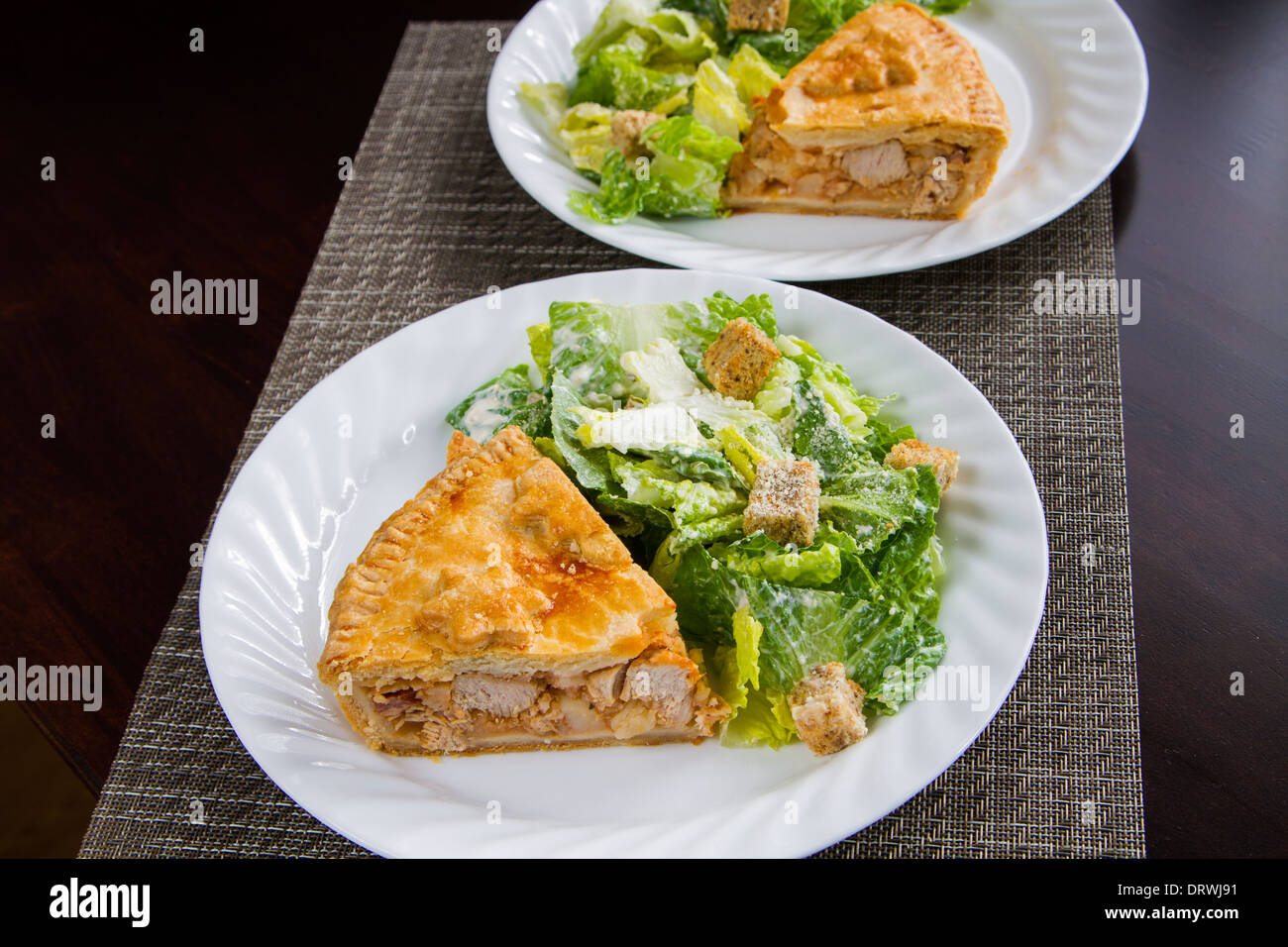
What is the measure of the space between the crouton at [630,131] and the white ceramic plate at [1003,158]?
0.21 meters

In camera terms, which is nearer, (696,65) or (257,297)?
(257,297)

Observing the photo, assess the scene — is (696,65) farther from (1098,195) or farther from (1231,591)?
(1231,591)

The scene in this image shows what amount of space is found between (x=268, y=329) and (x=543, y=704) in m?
2.26

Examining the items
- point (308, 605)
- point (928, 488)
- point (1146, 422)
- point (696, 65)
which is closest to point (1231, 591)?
point (1146, 422)

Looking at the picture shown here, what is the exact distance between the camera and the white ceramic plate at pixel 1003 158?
4.24 meters

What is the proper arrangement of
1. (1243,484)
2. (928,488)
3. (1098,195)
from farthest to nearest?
1. (1098,195)
2. (1243,484)
3. (928,488)

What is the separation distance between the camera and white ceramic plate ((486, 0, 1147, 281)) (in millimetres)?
4242

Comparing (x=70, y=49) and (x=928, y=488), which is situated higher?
(x=928, y=488)

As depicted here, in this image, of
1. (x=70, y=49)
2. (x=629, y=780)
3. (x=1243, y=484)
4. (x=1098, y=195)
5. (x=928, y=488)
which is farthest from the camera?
(x=70, y=49)

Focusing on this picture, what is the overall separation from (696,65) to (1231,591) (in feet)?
10.3

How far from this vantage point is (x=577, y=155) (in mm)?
4777

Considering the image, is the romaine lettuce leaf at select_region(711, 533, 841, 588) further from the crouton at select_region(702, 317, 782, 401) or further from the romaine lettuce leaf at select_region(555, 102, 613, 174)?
the romaine lettuce leaf at select_region(555, 102, 613, 174)

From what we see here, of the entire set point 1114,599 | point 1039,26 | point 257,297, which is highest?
point 1039,26

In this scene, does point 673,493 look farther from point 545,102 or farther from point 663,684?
point 545,102
